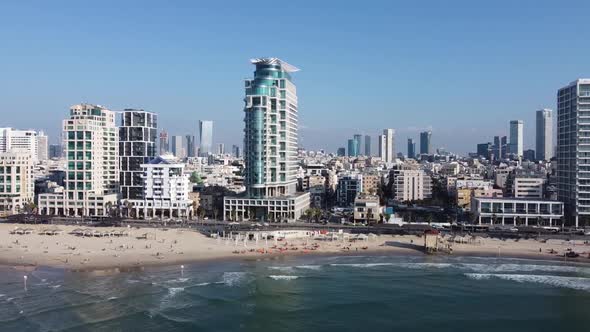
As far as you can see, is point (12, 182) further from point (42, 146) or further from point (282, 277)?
A: point (42, 146)

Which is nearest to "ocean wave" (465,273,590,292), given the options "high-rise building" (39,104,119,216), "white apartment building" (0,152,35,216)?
"high-rise building" (39,104,119,216)

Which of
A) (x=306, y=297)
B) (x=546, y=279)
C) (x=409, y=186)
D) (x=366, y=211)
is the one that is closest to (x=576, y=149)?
(x=366, y=211)

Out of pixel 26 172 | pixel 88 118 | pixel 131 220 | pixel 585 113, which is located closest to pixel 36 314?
pixel 131 220

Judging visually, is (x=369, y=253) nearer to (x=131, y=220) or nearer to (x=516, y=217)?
(x=516, y=217)

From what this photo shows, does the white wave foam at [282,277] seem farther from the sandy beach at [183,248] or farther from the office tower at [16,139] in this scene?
the office tower at [16,139]

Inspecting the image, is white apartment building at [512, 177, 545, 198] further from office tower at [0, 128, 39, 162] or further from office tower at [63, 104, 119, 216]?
office tower at [0, 128, 39, 162]

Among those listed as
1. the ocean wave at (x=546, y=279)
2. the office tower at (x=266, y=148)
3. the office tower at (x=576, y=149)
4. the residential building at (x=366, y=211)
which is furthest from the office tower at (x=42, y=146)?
the ocean wave at (x=546, y=279)

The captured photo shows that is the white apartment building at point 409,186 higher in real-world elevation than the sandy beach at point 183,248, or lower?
higher
